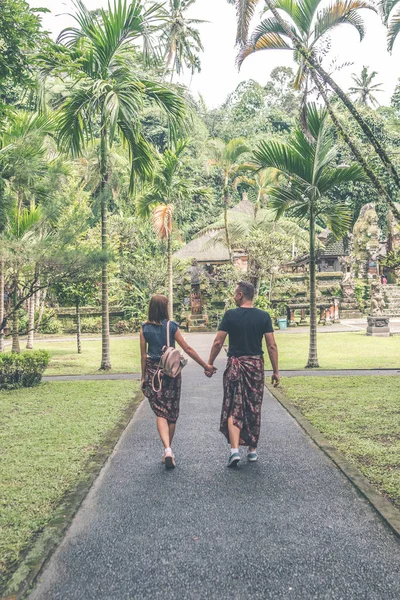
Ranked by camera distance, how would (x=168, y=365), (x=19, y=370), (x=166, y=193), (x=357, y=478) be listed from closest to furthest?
(x=357, y=478) < (x=168, y=365) < (x=19, y=370) < (x=166, y=193)

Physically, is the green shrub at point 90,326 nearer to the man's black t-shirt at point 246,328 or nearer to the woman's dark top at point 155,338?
the woman's dark top at point 155,338

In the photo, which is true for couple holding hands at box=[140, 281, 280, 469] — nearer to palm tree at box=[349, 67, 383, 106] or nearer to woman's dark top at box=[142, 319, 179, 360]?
woman's dark top at box=[142, 319, 179, 360]

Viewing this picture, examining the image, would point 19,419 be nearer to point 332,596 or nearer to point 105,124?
point 332,596

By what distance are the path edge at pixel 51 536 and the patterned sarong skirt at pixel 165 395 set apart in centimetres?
75

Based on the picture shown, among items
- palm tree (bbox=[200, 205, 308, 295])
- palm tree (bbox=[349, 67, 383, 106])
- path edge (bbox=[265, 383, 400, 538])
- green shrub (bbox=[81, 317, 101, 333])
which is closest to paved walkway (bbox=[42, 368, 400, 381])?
path edge (bbox=[265, 383, 400, 538])

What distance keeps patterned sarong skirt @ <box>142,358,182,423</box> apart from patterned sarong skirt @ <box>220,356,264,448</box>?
493 millimetres

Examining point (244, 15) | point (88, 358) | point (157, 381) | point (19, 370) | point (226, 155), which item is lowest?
point (88, 358)

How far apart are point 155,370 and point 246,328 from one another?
3.05 ft

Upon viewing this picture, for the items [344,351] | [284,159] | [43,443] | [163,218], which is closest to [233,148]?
[163,218]

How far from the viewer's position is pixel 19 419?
744cm

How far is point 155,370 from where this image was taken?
5.16m

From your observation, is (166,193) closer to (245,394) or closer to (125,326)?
(125,326)

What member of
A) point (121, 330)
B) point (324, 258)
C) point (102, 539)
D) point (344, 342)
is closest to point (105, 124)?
point (102, 539)

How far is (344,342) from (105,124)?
1191 cm
